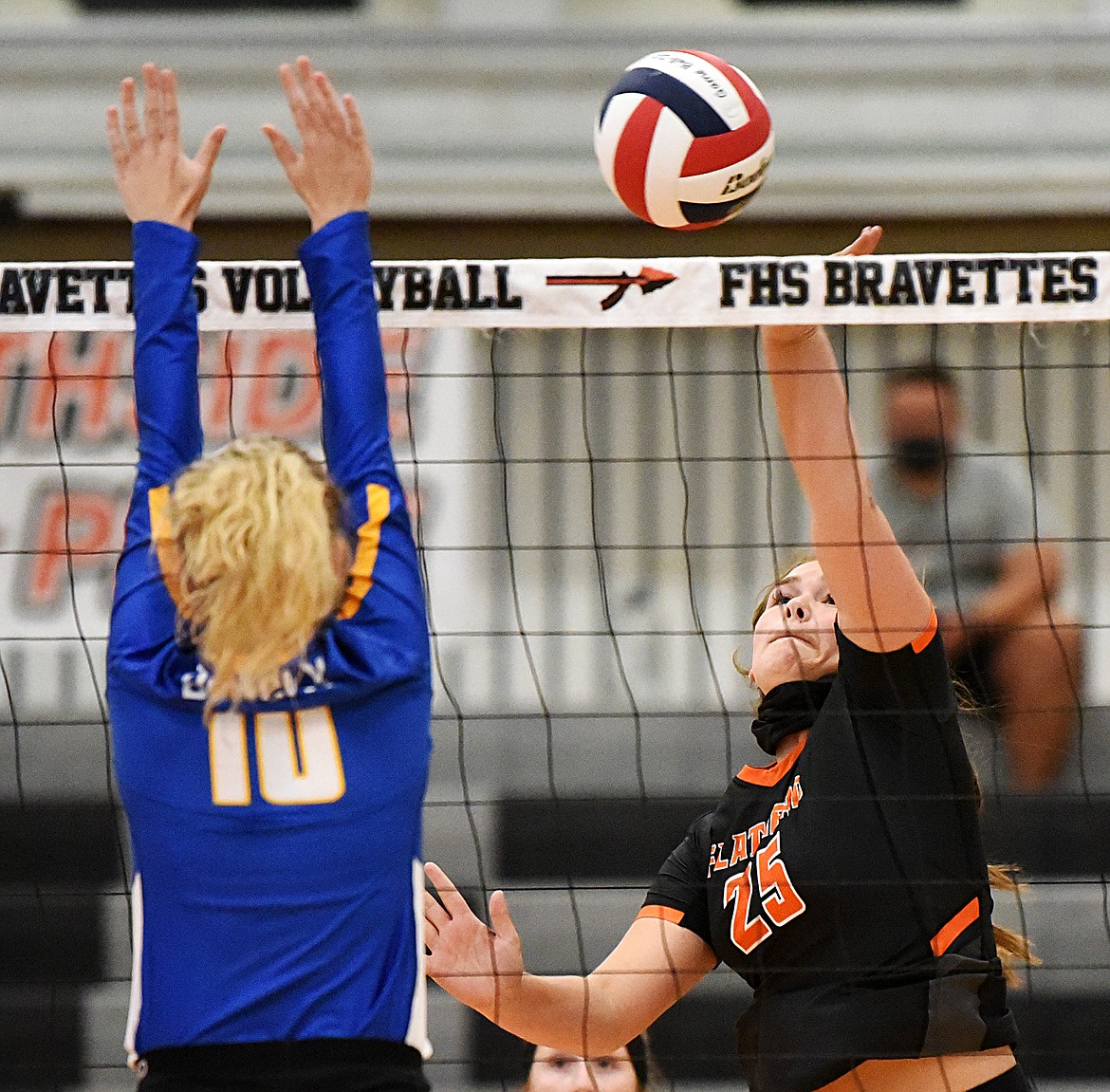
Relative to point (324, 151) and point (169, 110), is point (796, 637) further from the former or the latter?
point (169, 110)

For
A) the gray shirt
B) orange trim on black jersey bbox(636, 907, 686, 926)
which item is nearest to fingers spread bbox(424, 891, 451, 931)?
orange trim on black jersey bbox(636, 907, 686, 926)

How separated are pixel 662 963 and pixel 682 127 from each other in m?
1.47

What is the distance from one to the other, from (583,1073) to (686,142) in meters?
1.85

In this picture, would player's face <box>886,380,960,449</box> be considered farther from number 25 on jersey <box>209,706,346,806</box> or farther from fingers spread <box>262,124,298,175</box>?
number 25 on jersey <box>209,706,346,806</box>

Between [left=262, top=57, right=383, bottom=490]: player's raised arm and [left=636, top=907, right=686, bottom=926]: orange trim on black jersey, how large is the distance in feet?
3.61

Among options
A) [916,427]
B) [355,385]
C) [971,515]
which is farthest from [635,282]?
[971,515]

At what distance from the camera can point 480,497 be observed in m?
7.68

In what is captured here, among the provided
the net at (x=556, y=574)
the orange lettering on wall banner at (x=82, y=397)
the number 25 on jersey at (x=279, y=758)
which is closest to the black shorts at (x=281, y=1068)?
the number 25 on jersey at (x=279, y=758)

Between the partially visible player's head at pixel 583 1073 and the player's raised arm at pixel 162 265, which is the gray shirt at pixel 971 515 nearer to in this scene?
the partially visible player's head at pixel 583 1073

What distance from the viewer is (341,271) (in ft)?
7.83

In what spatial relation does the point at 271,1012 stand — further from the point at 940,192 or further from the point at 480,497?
the point at 940,192

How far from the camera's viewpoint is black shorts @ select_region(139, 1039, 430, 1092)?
212cm

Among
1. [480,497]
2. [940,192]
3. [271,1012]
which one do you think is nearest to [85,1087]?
[480,497]

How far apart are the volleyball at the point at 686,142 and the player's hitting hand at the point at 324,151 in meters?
0.63
